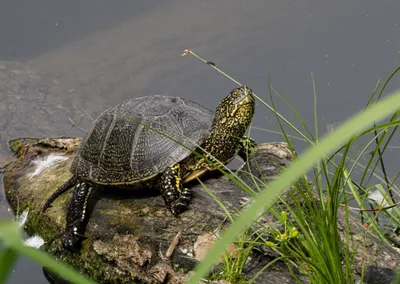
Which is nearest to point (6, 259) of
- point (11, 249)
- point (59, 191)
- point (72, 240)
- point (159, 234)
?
point (11, 249)

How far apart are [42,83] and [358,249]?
4032 millimetres

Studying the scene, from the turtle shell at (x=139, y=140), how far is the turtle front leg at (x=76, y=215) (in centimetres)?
8

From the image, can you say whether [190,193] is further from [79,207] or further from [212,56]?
[212,56]

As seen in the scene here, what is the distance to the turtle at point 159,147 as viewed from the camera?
3.77 m

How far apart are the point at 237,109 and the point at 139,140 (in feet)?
1.96

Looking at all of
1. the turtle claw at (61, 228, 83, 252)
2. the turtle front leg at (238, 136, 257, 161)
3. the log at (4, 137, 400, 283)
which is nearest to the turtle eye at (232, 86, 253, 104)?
the turtle front leg at (238, 136, 257, 161)

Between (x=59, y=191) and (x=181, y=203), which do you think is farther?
(x=59, y=191)

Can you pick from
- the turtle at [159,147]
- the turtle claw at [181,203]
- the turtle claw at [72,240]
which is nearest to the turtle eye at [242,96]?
the turtle at [159,147]

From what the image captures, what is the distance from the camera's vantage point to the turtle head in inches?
150

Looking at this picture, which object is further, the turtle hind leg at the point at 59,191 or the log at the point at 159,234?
the turtle hind leg at the point at 59,191

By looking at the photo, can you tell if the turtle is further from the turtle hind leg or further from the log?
the turtle hind leg

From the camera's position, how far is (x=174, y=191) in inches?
146

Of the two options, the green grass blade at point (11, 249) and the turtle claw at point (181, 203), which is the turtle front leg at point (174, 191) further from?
the green grass blade at point (11, 249)

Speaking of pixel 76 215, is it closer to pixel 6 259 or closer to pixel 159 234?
pixel 159 234
